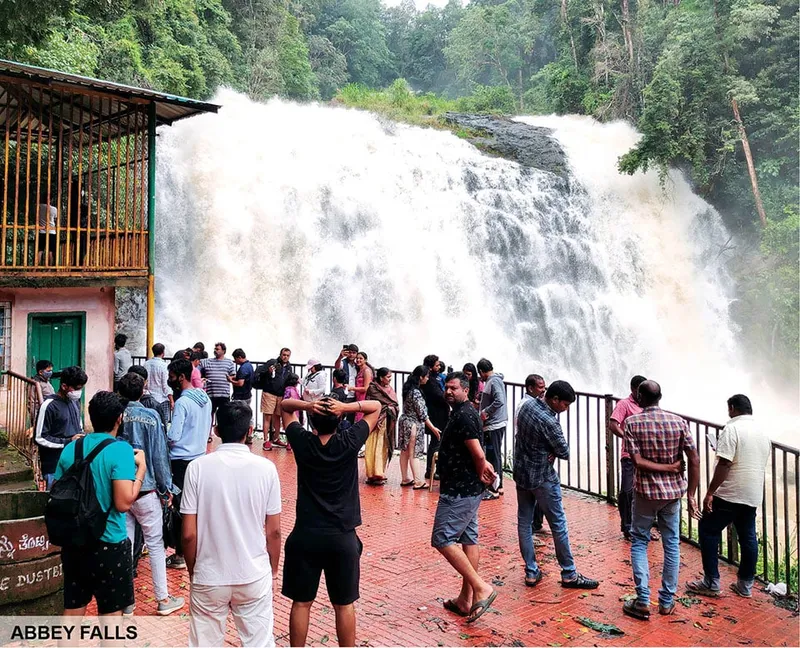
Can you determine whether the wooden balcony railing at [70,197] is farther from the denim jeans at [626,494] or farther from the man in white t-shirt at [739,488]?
the man in white t-shirt at [739,488]

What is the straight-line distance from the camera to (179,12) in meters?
27.1

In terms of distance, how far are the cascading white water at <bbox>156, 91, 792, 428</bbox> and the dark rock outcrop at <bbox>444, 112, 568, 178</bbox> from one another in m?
1.09

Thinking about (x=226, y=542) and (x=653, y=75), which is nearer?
(x=226, y=542)

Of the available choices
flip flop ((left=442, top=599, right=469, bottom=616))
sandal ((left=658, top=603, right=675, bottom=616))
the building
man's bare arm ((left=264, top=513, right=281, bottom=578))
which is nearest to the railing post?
sandal ((left=658, top=603, right=675, bottom=616))

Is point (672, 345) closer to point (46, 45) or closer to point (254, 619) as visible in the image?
point (46, 45)

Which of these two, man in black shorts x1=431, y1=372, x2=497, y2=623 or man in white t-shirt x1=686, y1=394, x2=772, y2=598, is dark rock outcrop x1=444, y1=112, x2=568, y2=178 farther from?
man in black shorts x1=431, y1=372, x2=497, y2=623

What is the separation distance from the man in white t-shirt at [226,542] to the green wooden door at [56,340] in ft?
28.9

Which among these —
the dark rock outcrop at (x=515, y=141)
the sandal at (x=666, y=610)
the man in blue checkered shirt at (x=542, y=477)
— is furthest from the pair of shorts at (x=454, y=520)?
the dark rock outcrop at (x=515, y=141)

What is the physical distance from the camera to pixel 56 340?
11.8 meters

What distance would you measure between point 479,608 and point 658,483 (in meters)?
1.65

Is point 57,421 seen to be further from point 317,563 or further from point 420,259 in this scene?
point 420,259

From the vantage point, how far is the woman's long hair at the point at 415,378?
878 centimetres

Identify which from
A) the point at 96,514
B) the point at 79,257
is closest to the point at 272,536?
the point at 96,514

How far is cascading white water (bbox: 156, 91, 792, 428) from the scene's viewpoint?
1894 cm
